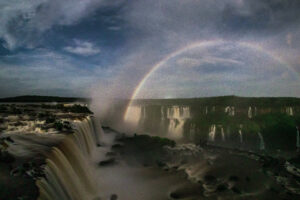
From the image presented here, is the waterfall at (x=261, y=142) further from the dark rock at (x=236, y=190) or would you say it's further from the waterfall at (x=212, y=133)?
the dark rock at (x=236, y=190)

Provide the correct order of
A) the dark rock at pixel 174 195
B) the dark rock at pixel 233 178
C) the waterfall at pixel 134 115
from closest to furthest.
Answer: the dark rock at pixel 174 195 < the dark rock at pixel 233 178 < the waterfall at pixel 134 115

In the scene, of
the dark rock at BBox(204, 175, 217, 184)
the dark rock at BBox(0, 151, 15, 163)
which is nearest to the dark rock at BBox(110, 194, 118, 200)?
the dark rock at BBox(0, 151, 15, 163)

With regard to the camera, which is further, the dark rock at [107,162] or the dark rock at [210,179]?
the dark rock at [107,162]

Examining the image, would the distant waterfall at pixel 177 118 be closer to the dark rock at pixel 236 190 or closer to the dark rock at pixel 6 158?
the dark rock at pixel 236 190

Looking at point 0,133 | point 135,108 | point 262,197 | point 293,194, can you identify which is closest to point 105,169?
point 0,133

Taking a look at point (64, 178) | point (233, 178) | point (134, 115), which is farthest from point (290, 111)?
point (64, 178)

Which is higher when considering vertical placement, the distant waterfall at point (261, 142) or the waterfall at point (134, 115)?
the waterfall at point (134, 115)

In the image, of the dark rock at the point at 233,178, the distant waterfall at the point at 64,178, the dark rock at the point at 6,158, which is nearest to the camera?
the distant waterfall at the point at 64,178

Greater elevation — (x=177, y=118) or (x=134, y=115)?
(x=134, y=115)

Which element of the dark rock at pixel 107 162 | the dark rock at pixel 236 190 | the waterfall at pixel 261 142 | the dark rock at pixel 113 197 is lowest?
the waterfall at pixel 261 142

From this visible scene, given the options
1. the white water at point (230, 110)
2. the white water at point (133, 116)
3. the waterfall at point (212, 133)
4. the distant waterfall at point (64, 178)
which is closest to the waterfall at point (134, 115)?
the white water at point (133, 116)

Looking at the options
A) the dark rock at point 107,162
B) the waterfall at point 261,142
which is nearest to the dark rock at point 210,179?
the dark rock at point 107,162

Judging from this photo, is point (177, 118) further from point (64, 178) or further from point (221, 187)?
point (64, 178)
